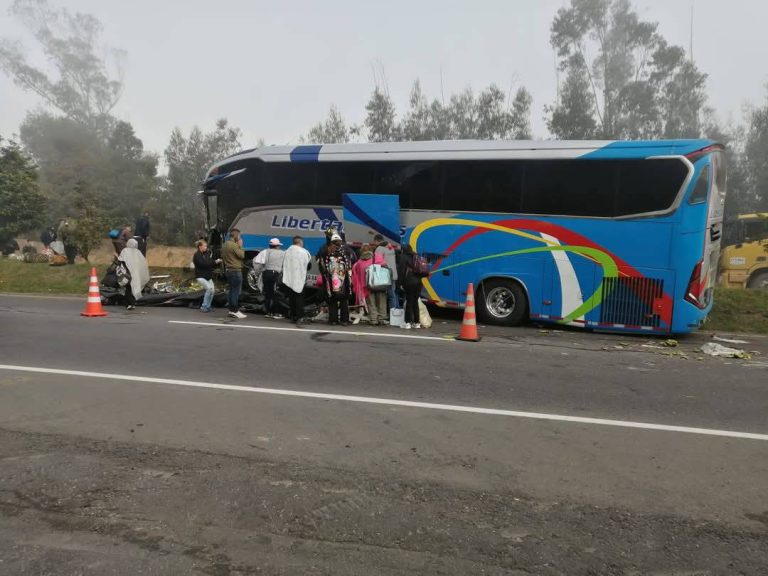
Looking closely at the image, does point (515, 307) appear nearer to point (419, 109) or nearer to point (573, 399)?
point (573, 399)

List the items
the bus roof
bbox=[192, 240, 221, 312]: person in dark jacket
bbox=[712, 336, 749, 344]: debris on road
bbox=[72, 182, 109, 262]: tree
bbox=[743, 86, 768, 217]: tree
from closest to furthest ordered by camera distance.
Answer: the bus roof
bbox=[712, 336, 749, 344]: debris on road
bbox=[192, 240, 221, 312]: person in dark jacket
bbox=[72, 182, 109, 262]: tree
bbox=[743, 86, 768, 217]: tree

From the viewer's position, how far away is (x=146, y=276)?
13.7 m

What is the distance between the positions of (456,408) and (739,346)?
6975mm

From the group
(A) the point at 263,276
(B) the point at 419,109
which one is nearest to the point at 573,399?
(A) the point at 263,276

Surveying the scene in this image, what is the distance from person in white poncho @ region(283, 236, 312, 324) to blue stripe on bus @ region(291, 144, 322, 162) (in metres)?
2.70

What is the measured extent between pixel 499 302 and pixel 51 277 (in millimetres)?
13398

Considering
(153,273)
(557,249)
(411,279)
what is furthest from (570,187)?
(153,273)

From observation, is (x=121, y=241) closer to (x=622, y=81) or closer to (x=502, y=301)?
(x=502, y=301)

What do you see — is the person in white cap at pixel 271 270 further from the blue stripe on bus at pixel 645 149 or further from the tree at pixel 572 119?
the tree at pixel 572 119

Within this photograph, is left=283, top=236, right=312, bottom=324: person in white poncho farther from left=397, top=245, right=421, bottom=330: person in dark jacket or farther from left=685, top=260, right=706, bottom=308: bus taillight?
left=685, top=260, right=706, bottom=308: bus taillight

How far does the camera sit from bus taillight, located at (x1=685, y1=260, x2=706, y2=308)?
33.6 ft

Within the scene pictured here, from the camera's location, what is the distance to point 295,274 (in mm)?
11492

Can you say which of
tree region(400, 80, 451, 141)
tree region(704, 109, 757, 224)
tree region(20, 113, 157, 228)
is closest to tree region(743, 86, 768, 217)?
tree region(704, 109, 757, 224)

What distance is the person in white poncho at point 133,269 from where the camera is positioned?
512 inches
